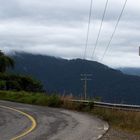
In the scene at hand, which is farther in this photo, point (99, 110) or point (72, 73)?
point (72, 73)

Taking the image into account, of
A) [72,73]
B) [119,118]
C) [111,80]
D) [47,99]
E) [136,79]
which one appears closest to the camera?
[119,118]

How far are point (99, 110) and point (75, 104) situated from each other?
3284mm

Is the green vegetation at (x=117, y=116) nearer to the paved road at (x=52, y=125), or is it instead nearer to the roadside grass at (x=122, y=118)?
the roadside grass at (x=122, y=118)

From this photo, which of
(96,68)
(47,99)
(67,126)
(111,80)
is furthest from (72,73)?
(67,126)

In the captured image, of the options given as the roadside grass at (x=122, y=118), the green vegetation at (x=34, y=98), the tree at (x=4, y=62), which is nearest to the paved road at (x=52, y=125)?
the roadside grass at (x=122, y=118)

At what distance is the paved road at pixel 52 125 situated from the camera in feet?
60.9

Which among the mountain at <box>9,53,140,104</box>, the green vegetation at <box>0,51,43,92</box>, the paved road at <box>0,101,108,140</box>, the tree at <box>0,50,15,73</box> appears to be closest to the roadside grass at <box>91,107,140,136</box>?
the paved road at <box>0,101,108,140</box>

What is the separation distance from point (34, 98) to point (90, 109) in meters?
7.41

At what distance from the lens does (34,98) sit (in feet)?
118

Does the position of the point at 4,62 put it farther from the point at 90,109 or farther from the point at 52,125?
the point at 52,125

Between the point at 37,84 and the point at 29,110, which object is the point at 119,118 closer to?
the point at 29,110

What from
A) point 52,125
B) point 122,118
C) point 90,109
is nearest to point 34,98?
point 90,109

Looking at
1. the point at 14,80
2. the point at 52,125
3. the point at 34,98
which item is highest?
the point at 14,80

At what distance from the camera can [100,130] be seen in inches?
812
